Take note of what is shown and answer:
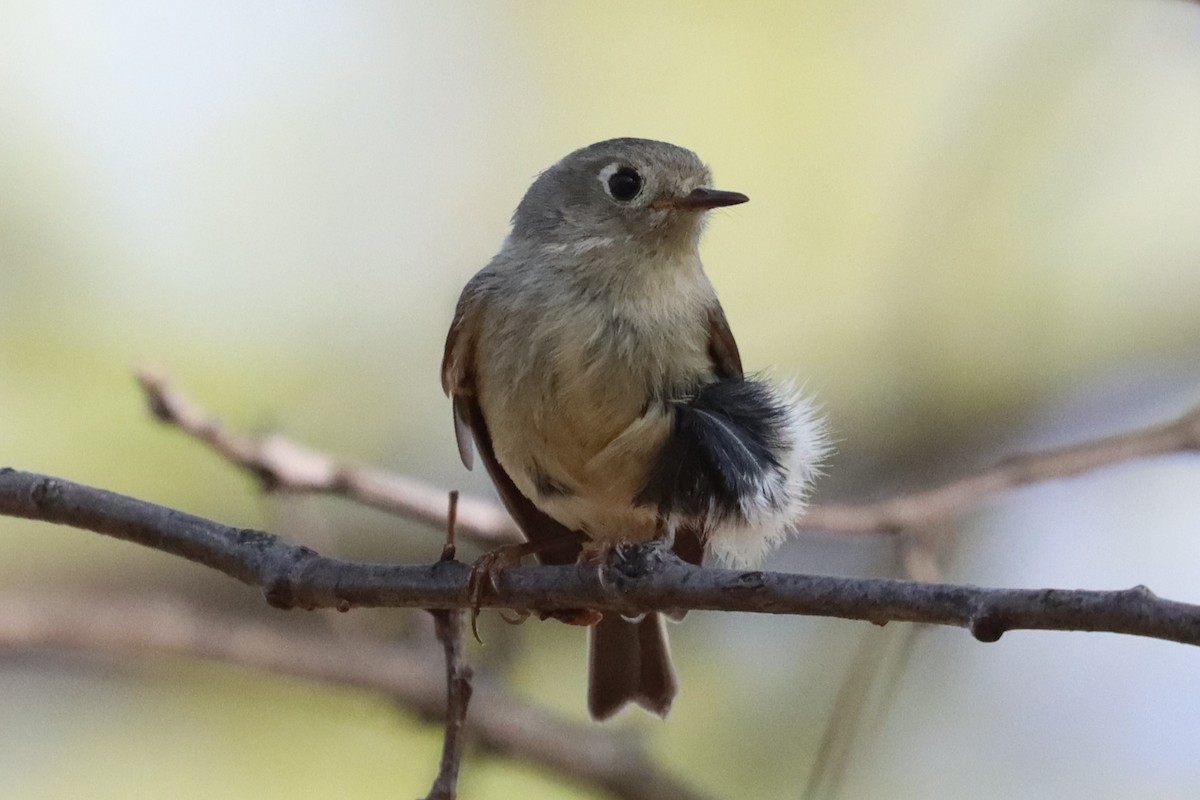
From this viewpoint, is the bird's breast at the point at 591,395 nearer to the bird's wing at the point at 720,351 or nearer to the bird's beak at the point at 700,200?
the bird's wing at the point at 720,351

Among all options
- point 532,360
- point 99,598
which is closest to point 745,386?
point 532,360

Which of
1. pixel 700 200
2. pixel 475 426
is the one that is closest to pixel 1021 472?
pixel 700 200

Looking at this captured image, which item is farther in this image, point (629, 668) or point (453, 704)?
point (629, 668)

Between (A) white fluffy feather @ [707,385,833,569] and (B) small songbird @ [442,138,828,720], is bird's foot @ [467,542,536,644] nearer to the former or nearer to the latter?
(B) small songbird @ [442,138,828,720]

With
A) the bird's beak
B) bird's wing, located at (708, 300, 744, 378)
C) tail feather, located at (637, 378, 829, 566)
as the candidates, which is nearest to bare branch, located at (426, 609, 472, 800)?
tail feather, located at (637, 378, 829, 566)

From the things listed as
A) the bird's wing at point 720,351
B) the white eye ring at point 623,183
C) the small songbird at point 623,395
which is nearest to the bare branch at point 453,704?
the small songbird at point 623,395

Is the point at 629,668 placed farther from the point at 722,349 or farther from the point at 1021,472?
the point at 1021,472
